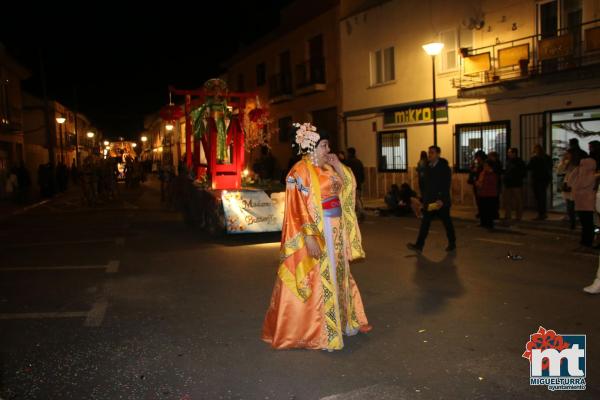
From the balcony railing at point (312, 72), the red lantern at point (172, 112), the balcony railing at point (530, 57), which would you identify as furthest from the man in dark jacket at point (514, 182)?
the balcony railing at point (312, 72)

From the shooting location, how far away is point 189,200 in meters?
13.5

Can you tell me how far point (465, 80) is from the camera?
16094 mm

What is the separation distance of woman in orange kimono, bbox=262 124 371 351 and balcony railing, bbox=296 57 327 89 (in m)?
19.4

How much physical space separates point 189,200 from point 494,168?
720 cm

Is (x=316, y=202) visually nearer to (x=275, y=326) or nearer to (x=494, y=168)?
(x=275, y=326)

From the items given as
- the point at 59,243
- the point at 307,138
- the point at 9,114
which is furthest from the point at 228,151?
the point at 9,114

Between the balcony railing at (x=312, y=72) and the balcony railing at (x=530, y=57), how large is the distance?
8.15 metres

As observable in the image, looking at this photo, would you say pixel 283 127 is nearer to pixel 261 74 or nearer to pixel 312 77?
pixel 261 74

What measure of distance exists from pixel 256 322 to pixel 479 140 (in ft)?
41.4

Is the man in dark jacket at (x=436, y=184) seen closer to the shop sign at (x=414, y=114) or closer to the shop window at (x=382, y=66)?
the shop sign at (x=414, y=114)

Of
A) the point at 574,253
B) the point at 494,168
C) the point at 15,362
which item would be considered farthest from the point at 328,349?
the point at 494,168

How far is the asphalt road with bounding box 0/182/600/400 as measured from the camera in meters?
3.95

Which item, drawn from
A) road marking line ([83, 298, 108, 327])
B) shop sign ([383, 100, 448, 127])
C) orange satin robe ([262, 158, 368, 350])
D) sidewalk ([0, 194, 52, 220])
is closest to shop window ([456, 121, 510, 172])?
shop sign ([383, 100, 448, 127])

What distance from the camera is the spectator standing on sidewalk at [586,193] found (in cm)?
857
